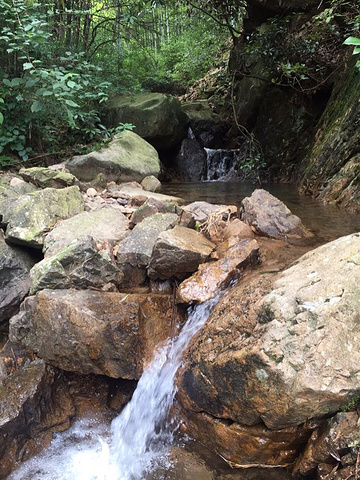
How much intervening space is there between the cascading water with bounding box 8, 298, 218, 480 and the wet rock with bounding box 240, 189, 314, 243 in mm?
1220

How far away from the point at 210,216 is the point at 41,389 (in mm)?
2234

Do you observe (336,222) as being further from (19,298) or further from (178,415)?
(19,298)

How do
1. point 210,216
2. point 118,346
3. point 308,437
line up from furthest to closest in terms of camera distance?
1. point 210,216
2. point 118,346
3. point 308,437

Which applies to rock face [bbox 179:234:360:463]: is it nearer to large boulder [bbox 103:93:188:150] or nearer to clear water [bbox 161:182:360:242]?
clear water [bbox 161:182:360:242]

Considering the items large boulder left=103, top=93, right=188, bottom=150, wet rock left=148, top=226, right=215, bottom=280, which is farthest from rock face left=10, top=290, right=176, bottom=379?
large boulder left=103, top=93, right=188, bottom=150

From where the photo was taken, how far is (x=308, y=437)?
79.4 inches

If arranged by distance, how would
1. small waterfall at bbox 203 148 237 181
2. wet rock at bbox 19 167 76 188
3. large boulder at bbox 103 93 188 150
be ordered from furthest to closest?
small waterfall at bbox 203 148 237 181
large boulder at bbox 103 93 188 150
wet rock at bbox 19 167 76 188

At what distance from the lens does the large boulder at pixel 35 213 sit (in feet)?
12.2

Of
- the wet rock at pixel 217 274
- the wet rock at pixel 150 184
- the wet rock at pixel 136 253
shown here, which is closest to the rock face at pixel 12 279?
the wet rock at pixel 136 253

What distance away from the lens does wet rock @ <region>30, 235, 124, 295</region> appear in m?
3.07

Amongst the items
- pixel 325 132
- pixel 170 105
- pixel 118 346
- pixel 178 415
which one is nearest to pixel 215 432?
pixel 178 415

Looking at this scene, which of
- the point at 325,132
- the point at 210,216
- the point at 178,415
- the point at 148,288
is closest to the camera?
the point at 178,415

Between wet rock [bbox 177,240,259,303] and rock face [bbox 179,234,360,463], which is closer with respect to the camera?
rock face [bbox 179,234,360,463]

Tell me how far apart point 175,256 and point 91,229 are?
118cm
